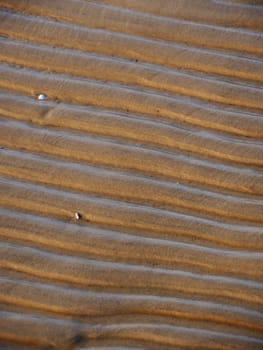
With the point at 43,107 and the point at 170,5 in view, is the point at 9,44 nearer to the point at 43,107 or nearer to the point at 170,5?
the point at 43,107

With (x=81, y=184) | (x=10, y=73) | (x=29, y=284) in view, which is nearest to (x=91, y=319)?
(x=29, y=284)

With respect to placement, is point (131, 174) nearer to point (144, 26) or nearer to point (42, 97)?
point (42, 97)

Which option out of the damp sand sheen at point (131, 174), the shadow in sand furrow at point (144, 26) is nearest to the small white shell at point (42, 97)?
the damp sand sheen at point (131, 174)

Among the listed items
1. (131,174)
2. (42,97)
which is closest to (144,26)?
(42,97)

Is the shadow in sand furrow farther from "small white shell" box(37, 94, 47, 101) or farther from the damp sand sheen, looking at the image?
"small white shell" box(37, 94, 47, 101)

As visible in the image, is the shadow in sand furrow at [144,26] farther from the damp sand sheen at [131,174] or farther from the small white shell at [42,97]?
the small white shell at [42,97]

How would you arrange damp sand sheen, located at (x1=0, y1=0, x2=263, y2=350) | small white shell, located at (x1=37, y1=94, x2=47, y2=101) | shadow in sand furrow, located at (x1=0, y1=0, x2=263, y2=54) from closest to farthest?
damp sand sheen, located at (x1=0, y1=0, x2=263, y2=350), small white shell, located at (x1=37, y1=94, x2=47, y2=101), shadow in sand furrow, located at (x1=0, y1=0, x2=263, y2=54)

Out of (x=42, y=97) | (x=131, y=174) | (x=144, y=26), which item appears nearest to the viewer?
(x=131, y=174)

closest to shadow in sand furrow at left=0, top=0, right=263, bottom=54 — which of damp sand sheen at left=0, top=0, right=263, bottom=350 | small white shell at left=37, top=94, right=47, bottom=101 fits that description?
damp sand sheen at left=0, top=0, right=263, bottom=350

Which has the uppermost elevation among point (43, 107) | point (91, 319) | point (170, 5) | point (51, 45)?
point (170, 5)
